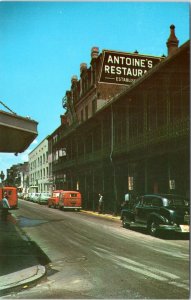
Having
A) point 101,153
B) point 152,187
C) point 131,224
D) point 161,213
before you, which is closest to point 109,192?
point 101,153

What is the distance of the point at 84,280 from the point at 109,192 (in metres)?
23.4

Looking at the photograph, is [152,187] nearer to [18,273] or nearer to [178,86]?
[178,86]

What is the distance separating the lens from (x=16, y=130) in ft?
31.8

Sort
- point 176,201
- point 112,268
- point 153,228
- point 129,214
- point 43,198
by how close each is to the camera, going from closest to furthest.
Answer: point 112,268, point 176,201, point 153,228, point 129,214, point 43,198

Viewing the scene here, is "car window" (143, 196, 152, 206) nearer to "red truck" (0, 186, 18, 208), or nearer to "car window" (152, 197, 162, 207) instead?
"car window" (152, 197, 162, 207)

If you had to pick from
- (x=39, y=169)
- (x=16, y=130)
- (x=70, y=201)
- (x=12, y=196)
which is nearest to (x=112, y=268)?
(x=16, y=130)

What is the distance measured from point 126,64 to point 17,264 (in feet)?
89.3

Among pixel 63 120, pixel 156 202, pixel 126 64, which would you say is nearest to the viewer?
pixel 156 202

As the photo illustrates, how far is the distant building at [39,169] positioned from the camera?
6514 cm

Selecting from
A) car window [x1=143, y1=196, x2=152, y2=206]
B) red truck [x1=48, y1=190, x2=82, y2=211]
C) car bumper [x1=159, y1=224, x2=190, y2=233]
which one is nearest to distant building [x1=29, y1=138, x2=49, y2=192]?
red truck [x1=48, y1=190, x2=82, y2=211]

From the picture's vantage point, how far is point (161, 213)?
49.1 ft

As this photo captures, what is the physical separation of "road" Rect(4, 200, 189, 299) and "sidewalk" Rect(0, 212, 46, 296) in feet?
0.85

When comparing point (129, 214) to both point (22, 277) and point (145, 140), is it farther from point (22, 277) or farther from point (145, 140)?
→ point (22, 277)

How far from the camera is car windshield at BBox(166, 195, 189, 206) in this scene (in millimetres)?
15023
